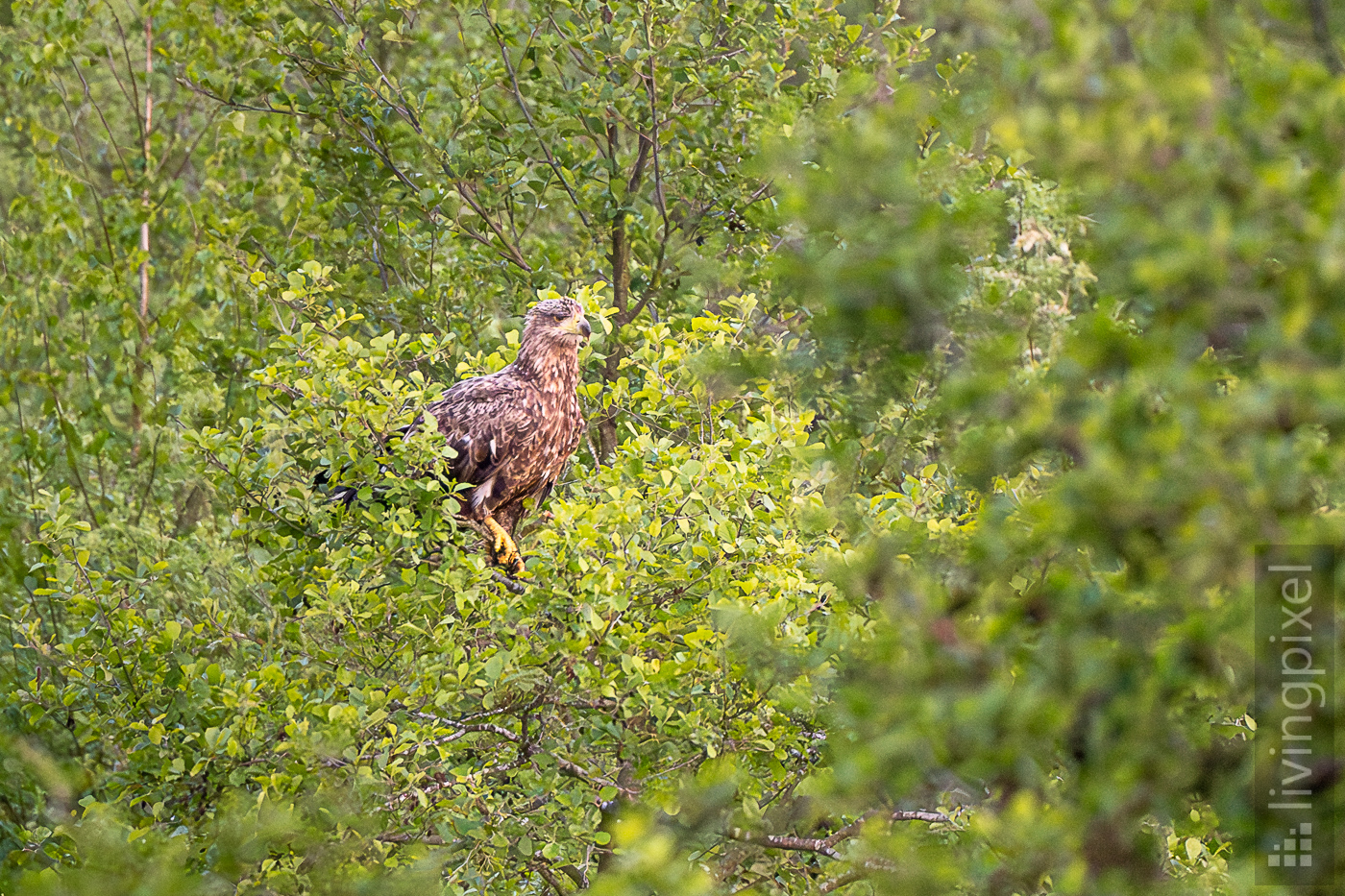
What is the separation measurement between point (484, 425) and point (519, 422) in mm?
164

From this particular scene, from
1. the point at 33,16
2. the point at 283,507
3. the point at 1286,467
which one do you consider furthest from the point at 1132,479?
the point at 33,16

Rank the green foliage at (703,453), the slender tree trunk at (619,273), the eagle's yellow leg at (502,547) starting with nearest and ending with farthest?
the green foliage at (703,453), the eagle's yellow leg at (502,547), the slender tree trunk at (619,273)

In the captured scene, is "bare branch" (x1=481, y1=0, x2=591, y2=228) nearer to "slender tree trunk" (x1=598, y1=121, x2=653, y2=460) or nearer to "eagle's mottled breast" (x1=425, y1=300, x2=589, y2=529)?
"slender tree trunk" (x1=598, y1=121, x2=653, y2=460)

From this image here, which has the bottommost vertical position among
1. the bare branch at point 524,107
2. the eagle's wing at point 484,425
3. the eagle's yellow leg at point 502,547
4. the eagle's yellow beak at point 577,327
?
the eagle's yellow leg at point 502,547

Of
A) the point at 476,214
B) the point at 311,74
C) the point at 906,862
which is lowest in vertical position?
the point at 906,862

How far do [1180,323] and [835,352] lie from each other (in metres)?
0.70

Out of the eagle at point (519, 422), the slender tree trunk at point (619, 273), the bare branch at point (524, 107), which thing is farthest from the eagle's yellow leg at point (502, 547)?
the bare branch at point (524, 107)

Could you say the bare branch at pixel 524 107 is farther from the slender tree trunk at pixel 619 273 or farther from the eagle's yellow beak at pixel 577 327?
the eagle's yellow beak at pixel 577 327

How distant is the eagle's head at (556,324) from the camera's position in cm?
A: 564

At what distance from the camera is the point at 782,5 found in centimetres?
645

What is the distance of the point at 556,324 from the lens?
582 centimetres

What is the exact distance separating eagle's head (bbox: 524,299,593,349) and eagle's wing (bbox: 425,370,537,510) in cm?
26

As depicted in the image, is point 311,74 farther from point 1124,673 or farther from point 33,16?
point 1124,673

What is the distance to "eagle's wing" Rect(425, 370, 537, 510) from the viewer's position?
579 cm
